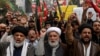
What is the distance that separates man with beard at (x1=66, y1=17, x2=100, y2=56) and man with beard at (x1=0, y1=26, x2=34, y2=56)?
2.27 ft

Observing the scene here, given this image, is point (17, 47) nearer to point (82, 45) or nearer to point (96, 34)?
point (82, 45)

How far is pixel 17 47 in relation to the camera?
7250 millimetres

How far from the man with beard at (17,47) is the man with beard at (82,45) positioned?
2.27 feet

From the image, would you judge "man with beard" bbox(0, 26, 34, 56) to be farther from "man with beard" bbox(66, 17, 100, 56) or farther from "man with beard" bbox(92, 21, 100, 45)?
"man with beard" bbox(92, 21, 100, 45)

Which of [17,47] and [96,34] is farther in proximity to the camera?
[96,34]

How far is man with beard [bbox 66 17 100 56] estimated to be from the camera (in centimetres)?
714

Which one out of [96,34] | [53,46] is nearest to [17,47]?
[53,46]

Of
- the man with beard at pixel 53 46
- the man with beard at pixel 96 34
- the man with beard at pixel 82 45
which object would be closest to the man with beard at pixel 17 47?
the man with beard at pixel 53 46

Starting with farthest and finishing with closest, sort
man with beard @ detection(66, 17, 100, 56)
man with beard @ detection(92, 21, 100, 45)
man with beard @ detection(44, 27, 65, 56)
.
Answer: man with beard @ detection(92, 21, 100, 45) → man with beard @ detection(44, 27, 65, 56) → man with beard @ detection(66, 17, 100, 56)

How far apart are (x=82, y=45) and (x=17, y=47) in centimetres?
115

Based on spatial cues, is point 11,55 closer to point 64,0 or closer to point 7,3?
point 7,3

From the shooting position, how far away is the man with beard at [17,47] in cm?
721

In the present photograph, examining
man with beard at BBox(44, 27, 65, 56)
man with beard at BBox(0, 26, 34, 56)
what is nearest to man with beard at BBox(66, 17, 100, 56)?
man with beard at BBox(44, 27, 65, 56)

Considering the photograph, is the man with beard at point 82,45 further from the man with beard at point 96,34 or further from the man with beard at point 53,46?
the man with beard at point 96,34
